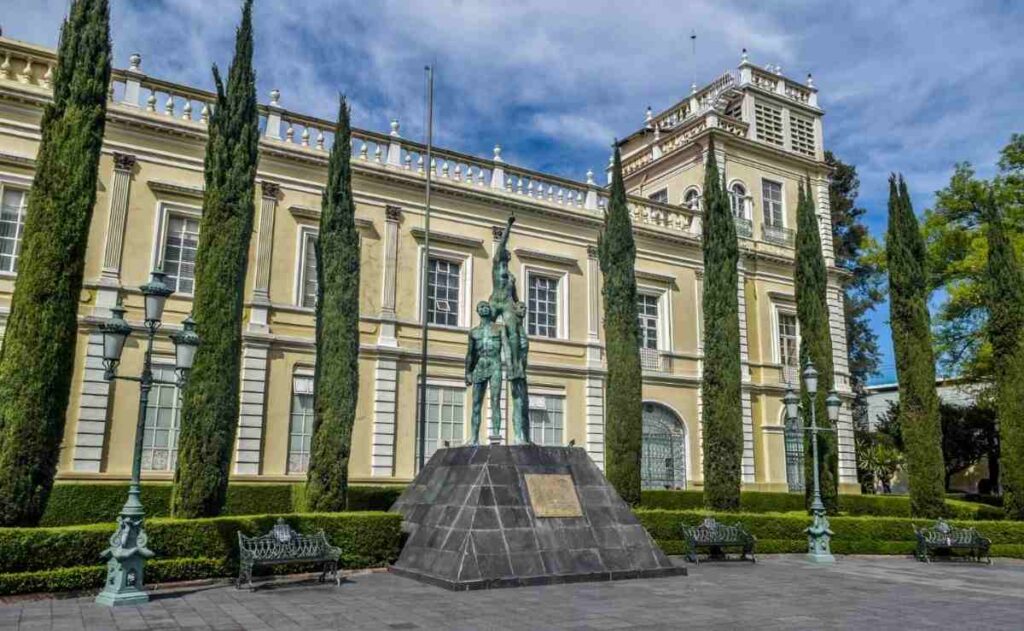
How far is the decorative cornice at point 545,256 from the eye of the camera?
2309 centimetres

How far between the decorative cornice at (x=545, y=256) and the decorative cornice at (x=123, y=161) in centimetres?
1067

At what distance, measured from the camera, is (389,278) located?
20688 mm

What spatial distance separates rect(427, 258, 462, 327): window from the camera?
21.6 m

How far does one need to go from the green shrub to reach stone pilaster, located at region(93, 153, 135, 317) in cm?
795

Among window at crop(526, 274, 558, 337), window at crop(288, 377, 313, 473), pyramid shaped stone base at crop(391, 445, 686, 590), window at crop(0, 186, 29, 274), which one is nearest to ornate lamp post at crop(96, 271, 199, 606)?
pyramid shaped stone base at crop(391, 445, 686, 590)

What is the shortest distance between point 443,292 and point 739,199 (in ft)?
40.4

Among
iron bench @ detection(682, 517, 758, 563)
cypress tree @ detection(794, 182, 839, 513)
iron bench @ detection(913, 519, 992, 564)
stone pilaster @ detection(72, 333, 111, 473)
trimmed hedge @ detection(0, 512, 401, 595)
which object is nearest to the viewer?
trimmed hedge @ detection(0, 512, 401, 595)

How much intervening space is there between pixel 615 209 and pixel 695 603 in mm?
12864

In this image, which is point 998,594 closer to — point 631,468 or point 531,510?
point 531,510

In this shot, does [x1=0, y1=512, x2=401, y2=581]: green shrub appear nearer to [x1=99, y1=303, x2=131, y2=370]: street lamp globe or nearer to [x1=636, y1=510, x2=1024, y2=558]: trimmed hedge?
[x1=99, y1=303, x2=131, y2=370]: street lamp globe

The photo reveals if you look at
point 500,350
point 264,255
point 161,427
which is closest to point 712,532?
point 500,350

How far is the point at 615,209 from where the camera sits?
20500 mm

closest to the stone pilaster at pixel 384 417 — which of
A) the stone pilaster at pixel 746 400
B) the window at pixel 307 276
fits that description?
the window at pixel 307 276

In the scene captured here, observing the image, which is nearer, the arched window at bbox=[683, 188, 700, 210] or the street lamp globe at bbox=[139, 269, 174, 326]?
the street lamp globe at bbox=[139, 269, 174, 326]
